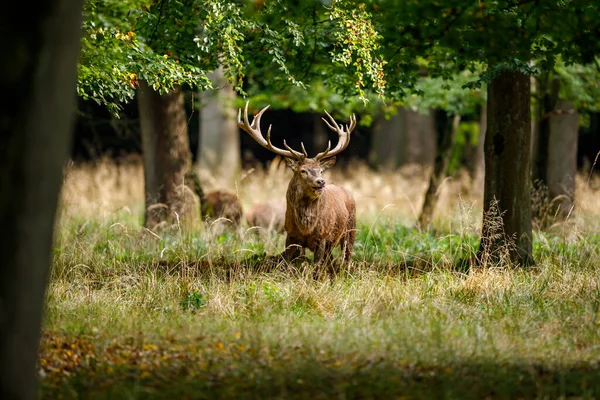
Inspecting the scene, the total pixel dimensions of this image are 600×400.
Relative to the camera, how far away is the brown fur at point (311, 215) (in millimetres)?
8672

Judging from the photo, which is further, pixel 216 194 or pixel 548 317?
pixel 216 194

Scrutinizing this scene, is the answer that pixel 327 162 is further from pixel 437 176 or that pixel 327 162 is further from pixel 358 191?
pixel 358 191

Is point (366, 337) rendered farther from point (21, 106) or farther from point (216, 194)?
point (216, 194)

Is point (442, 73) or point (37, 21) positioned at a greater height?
point (442, 73)

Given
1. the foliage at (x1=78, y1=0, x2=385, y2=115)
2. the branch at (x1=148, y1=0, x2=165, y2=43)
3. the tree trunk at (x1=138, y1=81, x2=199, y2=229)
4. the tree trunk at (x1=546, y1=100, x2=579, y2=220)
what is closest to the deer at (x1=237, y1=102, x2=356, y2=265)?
the foliage at (x1=78, y1=0, x2=385, y2=115)

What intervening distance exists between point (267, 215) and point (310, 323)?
6.28 metres

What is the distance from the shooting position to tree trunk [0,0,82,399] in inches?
166

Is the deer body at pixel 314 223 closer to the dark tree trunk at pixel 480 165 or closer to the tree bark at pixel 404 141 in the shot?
the dark tree trunk at pixel 480 165

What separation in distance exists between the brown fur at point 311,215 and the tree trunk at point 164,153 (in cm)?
327

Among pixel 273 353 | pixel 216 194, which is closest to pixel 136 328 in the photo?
pixel 273 353

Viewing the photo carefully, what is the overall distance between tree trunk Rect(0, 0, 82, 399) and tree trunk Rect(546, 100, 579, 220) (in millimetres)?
9747

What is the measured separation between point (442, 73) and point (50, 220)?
667 cm

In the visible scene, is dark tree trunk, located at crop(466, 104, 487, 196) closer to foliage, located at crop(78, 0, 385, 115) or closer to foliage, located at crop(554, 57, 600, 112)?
foliage, located at crop(554, 57, 600, 112)

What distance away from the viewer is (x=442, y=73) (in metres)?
10.1
